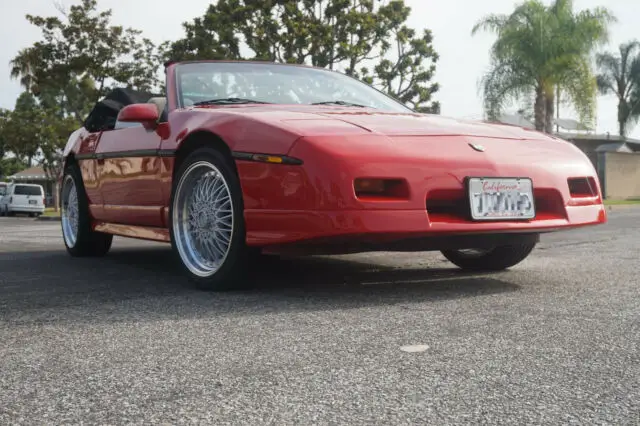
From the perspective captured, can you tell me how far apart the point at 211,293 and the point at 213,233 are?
14.0 inches

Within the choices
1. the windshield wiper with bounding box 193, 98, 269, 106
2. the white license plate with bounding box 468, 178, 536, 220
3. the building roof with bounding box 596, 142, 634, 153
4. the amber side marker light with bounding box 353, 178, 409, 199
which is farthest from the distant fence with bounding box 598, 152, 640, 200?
the amber side marker light with bounding box 353, 178, 409, 199

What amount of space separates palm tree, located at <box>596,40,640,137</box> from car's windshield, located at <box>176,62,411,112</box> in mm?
53146

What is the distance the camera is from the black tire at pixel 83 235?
6.07 m

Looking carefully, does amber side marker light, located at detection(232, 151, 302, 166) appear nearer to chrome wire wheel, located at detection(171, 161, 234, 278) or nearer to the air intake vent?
chrome wire wheel, located at detection(171, 161, 234, 278)

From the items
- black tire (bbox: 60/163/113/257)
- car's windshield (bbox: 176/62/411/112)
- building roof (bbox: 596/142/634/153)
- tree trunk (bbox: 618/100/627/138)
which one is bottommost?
black tire (bbox: 60/163/113/257)

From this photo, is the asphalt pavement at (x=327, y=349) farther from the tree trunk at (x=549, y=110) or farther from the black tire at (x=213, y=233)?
the tree trunk at (x=549, y=110)

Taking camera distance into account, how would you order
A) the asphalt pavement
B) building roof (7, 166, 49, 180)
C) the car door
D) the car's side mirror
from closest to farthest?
1. the asphalt pavement
2. the car's side mirror
3. the car door
4. building roof (7, 166, 49, 180)

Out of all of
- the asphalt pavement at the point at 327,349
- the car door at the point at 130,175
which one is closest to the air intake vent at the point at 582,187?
the asphalt pavement at the point at 327,349

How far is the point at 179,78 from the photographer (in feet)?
16.4

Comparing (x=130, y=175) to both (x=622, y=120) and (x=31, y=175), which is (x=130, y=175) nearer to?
(x=622, y=120)

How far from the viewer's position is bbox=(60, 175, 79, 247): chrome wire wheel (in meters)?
6.32

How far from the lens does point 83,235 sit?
6.13m

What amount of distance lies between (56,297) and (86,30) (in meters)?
26.8

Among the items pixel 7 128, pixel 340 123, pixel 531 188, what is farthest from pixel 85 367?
pixel 7 128
